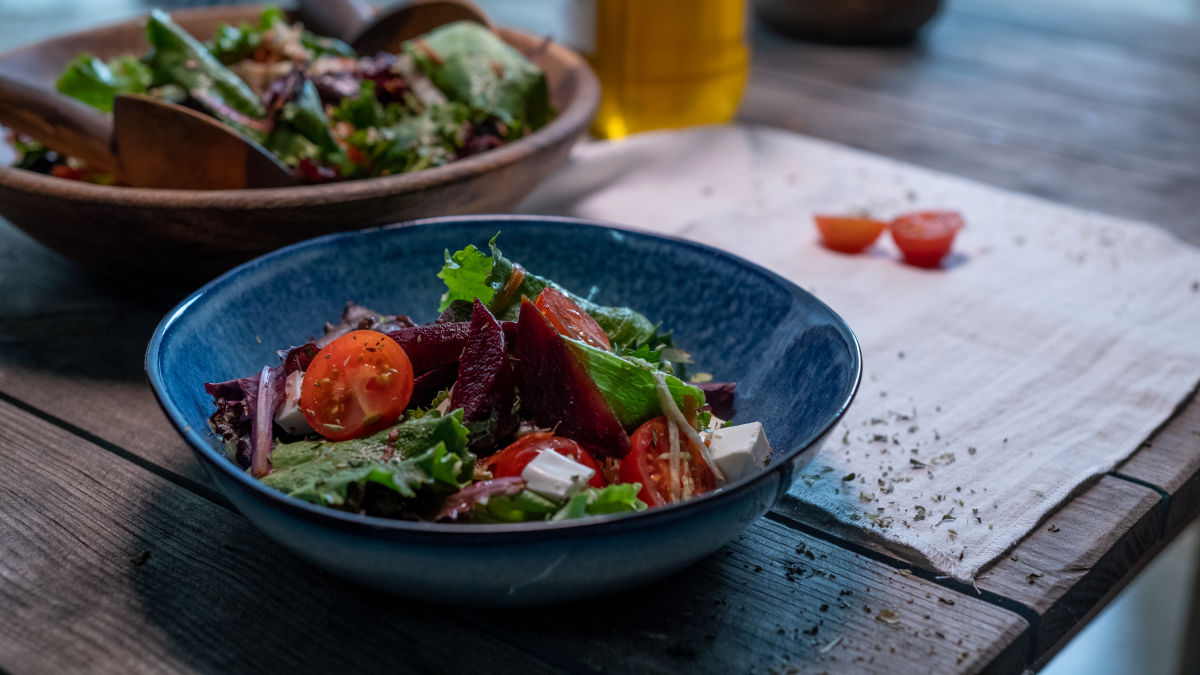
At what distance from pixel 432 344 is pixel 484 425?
0.31 feet

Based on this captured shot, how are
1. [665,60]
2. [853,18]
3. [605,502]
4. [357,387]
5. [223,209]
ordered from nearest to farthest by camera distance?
[605,502] → [357,387] → [223,209] → [665,60] → [853,18]

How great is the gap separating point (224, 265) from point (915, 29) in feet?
6.13

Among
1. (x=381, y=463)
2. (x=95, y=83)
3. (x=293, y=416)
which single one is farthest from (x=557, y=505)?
(x=95, y=83)

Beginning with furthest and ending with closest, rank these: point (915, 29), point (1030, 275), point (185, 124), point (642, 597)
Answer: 1. point (915, 29)
2. point (1030, 275)
3. point (185, 124)
4. point (642, 597)

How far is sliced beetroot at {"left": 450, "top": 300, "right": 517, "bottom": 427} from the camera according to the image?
765 mm

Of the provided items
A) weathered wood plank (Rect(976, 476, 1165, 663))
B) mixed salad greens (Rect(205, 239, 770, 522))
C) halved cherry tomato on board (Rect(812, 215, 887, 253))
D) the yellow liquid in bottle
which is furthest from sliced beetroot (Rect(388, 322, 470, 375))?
the yellow liquid in bottle

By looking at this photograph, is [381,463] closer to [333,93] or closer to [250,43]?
[333,93]

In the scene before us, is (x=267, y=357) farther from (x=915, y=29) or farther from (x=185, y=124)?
(x=915, y=29)

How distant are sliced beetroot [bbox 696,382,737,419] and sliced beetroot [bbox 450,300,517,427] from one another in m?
0.21

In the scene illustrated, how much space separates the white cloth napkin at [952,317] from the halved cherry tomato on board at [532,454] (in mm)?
235

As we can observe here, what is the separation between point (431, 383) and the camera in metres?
0.83

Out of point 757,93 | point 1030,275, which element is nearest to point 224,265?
point 1030,275

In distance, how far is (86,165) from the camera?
122 centimetres

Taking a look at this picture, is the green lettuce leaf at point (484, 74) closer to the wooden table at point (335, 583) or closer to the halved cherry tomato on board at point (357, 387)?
the wooden table at point (335, 583)
